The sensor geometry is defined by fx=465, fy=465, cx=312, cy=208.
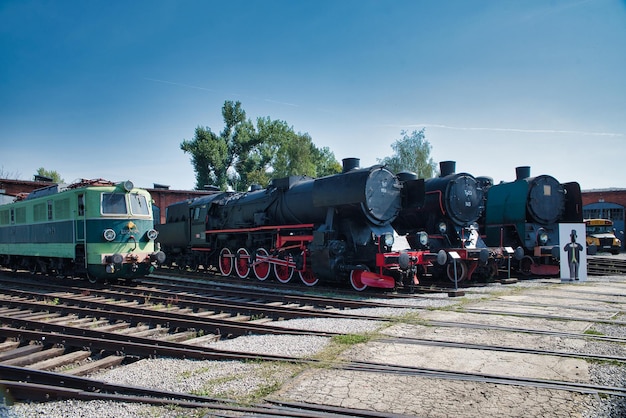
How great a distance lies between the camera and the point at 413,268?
11.8 metres

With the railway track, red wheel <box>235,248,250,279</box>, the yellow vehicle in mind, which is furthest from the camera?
the yellow vehicle

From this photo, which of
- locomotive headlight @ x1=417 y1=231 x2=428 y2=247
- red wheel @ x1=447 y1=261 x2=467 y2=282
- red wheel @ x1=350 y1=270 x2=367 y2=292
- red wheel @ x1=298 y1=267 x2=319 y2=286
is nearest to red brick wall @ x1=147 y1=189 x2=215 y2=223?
red wheel @ x1=298 y1=267 x2=319 y2=286

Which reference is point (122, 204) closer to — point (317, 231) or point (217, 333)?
point (317, 231)

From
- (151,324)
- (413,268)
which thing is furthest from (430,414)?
(413,268)

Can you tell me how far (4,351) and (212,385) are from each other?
3.85 m

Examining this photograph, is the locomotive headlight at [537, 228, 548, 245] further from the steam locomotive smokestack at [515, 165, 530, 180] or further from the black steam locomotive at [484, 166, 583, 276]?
the steam locomotive smokestack at [515, 165, 530, 180]

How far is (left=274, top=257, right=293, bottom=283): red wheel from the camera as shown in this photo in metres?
13.8

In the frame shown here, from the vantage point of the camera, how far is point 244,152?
54031 millimetres

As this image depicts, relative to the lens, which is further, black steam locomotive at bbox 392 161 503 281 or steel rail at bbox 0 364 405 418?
black steam locomotive at bbox 392 161 503 281

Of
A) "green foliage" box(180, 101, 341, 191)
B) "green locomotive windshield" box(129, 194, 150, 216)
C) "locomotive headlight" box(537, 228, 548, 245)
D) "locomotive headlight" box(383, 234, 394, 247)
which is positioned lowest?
"locomotive headlight" box(537, 228, 548, 245)

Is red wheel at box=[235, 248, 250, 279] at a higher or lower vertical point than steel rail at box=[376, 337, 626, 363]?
higher

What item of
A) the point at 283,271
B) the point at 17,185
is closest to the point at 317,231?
the point at 283,271

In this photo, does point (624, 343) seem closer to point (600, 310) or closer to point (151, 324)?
point (600, 310)

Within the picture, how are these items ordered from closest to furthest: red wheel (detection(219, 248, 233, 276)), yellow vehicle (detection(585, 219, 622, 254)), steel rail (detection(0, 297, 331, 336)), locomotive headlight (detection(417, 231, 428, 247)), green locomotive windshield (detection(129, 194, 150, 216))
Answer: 1. steel rail (detection(0, 297, 331, 336))
2. locomotive headlight (detection(417, 231, 428, 247))
3. green locomotive windshield (detection(129, 194, 150, 216))
4. red wheel (detection(219, 248, 233, 276))
5. yellow vehicle (detection(585, 219, 622, 254))
